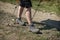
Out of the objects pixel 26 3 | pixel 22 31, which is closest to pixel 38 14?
pixel 26 3

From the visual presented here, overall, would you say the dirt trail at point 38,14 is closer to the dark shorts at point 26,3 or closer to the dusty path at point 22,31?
the dusty path at point 22,31

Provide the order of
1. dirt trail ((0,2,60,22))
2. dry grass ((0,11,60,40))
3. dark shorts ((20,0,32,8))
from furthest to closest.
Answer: dirt trail ((0,2,60,22)) < dark shorts ((20,0,32,8)) < dry grass ((0,11,60,40))

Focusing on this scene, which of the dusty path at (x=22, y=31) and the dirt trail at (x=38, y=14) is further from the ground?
the dirt trail at (x=38, y=14)

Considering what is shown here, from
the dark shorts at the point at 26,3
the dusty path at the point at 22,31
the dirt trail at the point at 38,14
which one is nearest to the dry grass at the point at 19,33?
the dusty path at the point at 22,31

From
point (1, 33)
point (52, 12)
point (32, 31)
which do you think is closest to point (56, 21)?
point (52, 12)

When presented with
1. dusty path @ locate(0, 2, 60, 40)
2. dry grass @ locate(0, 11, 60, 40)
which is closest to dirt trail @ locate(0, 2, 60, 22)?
dusty path @ locate(0, 2, 60, 40)

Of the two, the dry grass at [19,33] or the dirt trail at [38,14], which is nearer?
the dry grass at [19,33]

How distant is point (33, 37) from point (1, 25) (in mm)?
1180

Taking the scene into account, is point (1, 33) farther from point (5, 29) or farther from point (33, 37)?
point (33, 37)

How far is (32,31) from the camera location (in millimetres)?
6215

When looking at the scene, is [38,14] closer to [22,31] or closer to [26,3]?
[26,3]

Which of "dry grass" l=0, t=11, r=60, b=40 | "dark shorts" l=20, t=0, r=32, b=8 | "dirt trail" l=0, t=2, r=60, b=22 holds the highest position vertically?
"dark shorts" l=20, t=0, r=32, b=8

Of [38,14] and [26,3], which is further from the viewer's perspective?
[38,14]

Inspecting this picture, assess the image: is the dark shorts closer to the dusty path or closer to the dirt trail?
the dusty path
